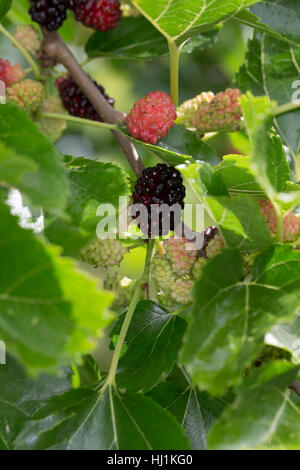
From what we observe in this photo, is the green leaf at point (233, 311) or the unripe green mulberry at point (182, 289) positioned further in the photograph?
the unripe green mulberry at point (182, 289)

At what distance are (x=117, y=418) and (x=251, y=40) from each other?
541 millimetres

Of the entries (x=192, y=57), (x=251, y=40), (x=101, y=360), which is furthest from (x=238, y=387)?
(x=192, y=57)

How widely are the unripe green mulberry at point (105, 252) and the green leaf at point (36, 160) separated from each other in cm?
19

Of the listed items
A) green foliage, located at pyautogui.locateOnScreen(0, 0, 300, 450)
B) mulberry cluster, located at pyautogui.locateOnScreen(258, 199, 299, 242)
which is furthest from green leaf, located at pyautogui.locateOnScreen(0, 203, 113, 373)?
mulberry cluster, located at pyautogui.locateOnScreen(258, 199, 299, 242)

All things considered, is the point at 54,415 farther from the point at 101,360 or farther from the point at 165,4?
the point at 101,360

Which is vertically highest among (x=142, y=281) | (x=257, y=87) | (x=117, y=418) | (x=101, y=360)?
(x=257, y=87)

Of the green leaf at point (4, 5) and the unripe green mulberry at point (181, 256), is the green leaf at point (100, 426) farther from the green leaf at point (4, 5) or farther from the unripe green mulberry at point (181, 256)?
the green leaf at point (4, 5)

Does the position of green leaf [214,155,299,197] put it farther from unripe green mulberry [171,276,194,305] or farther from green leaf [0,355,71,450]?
green leaf [0,355,71,450]

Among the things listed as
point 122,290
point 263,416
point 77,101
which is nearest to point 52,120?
point 77,101

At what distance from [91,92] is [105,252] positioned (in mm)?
218

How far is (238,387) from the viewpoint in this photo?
1.54 ft

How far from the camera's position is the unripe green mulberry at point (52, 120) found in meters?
0.80

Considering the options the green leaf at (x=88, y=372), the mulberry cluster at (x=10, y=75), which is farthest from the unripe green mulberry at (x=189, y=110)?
the green leaf at (x=88, y=372)

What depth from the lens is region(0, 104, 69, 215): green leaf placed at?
0.45 meters
